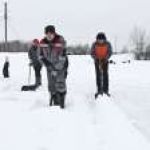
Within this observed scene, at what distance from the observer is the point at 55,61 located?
43.9ft

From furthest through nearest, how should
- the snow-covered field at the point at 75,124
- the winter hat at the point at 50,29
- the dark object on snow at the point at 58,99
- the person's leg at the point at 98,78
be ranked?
the person's leg at the point at 98,78 < the dark object on snow at the point at 58,99 < the winter hat at the point at 50,29 < the snow-covered field at the point at 75,124

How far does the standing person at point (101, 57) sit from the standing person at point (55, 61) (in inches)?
112

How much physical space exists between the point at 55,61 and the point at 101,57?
11.3 ft

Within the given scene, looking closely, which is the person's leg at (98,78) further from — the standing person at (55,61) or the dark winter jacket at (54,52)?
the dark winter jacket at (54,52)

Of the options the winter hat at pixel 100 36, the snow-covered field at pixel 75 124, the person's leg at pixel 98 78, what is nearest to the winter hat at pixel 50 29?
the snow-covered field at pixel 75 124

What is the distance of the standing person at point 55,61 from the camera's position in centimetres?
1320

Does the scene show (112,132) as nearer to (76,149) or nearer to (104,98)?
(76,149)

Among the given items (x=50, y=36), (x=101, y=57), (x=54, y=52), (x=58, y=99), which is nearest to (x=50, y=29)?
(x=50, y=36)

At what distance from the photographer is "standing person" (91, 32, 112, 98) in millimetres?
16453

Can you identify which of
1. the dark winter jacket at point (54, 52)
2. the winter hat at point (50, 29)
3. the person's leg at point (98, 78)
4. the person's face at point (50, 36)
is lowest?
the person's leg at point (98, 78)

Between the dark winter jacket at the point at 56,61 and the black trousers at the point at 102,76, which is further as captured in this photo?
the black trousers at the point at 102,76

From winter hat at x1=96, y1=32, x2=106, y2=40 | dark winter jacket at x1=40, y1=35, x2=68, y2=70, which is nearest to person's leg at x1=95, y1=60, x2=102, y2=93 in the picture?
winter hat at x1=96, y1=32, x2=106, y2=40

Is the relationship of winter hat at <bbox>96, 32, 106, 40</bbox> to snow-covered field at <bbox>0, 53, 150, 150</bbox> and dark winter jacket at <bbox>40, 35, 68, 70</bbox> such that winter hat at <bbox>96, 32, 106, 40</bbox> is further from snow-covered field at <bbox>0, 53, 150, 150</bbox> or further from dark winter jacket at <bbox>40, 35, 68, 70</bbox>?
dark winter jacket at <bbox>40, 35, 68, 70</bbox>

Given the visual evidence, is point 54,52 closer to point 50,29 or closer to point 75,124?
point 50,29
